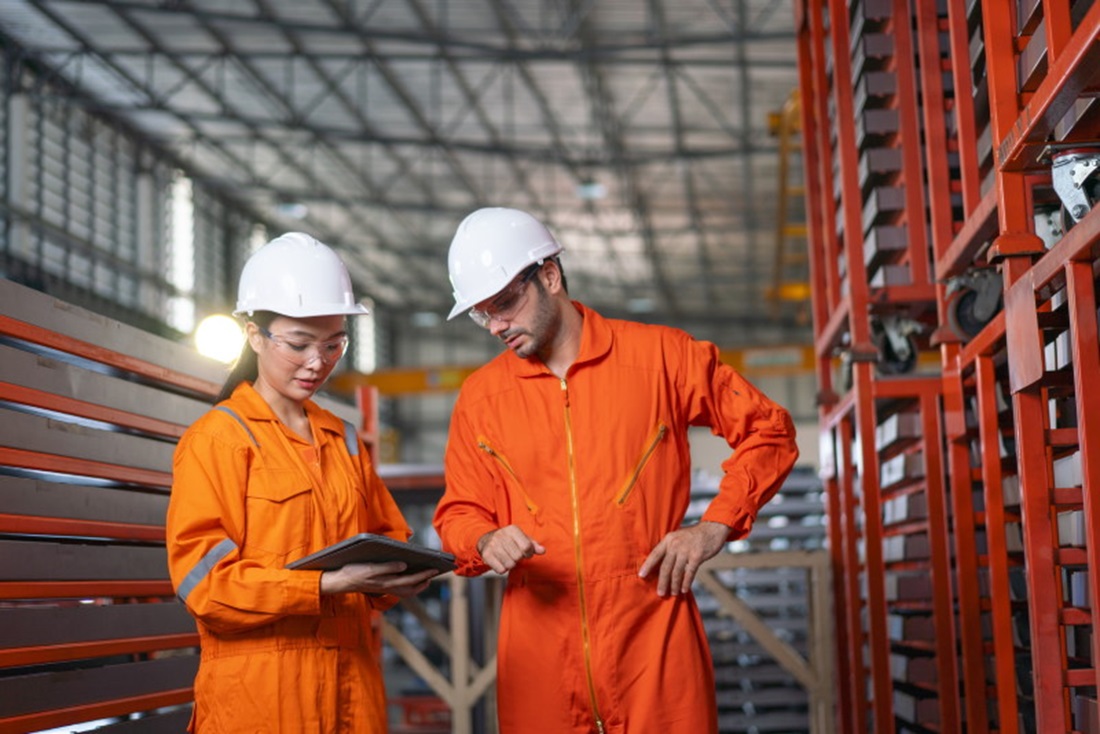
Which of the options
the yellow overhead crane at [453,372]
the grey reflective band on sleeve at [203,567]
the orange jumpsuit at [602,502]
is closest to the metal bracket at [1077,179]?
the orange jumpsuit at [602,502]

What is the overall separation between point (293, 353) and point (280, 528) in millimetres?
515

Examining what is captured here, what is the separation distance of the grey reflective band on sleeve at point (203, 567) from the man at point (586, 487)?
712mm

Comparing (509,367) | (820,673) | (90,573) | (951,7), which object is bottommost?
(820,673)

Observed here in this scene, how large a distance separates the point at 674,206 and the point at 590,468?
24440 mm

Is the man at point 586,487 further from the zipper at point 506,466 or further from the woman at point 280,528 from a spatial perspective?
the woman at point 280,528

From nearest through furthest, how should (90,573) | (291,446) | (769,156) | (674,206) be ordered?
1. (291,446)
2. (90,573)
3. (769,156)
4. (674,206)

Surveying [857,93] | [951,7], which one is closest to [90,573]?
[951,7]

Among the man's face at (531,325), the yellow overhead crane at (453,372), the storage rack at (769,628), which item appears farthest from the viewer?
the yellow overhead crane at (453,372)

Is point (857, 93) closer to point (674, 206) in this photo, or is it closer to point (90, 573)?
point (90, 573)

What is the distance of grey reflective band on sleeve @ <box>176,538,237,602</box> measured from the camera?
→ 3236 mm

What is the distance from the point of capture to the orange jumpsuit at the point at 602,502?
3.53 meters

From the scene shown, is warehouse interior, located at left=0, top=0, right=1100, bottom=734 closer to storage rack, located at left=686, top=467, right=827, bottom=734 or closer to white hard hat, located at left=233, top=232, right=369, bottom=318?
storage rack, located at left=686, top=467, right=827, bottom=734

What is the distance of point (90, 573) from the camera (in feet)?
14.2

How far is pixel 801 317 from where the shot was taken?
71.8ft
